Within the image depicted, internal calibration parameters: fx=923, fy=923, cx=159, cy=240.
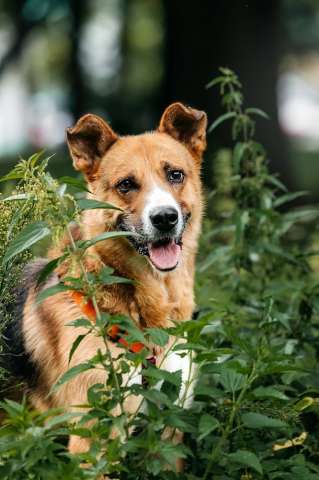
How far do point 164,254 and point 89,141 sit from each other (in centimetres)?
72

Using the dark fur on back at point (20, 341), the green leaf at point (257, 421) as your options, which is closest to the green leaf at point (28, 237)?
the green leaf at point (257, 421)

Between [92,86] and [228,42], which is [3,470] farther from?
[92,86]

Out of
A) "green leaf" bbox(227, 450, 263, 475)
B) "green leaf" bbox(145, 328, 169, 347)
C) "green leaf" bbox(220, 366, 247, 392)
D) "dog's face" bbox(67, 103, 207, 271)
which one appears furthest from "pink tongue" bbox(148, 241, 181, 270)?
"green leaf" bbox(227, 450, 263, 475)

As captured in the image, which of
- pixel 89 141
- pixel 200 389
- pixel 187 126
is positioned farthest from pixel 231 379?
pixel 187 126

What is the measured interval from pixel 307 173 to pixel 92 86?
4.67m

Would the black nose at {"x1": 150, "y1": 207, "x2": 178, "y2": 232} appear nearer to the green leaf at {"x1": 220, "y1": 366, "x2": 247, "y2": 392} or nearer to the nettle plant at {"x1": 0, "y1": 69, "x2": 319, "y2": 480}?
the nettle plant at {"x1": 0, "y1": 69, "x2": 319, "y2": 480}

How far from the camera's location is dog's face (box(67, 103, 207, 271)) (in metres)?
4.34

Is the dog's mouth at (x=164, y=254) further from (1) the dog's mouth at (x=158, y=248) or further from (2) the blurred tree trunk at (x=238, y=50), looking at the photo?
(2) the blurred tree trunk at (x=238, y=50)

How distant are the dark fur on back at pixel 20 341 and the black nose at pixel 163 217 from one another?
610 millimetres

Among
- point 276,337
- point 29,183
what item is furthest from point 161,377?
point 276,337

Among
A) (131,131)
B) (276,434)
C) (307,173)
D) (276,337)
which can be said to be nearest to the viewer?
(276,434)

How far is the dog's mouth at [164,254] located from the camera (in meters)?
4.41

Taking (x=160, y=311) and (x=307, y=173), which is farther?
(x=307, y=173)

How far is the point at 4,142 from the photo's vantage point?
2159 centimetres
